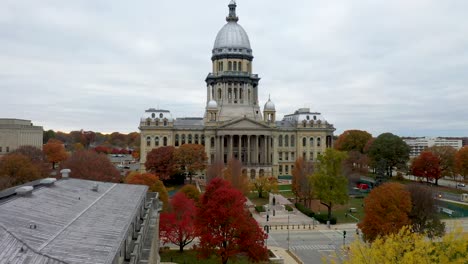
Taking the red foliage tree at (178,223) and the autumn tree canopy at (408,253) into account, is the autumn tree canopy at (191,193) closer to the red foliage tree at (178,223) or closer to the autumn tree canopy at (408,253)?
the red foliage tree at (178,223)

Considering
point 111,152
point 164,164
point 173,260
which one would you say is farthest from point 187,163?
point 111,152

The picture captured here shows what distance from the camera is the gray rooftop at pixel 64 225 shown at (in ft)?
41.5

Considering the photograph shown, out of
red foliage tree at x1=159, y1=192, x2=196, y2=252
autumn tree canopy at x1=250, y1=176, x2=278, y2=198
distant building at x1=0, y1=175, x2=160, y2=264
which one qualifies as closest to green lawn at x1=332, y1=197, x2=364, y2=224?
autumn tree canopy at x1=250, y1=176, x2=278, y2=198

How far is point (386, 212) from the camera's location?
4050 centimetres

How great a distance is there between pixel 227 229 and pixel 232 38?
89724 millimetres

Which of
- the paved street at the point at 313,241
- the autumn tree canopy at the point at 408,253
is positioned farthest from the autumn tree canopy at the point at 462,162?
the autumn tree canopy at the point at 408,253

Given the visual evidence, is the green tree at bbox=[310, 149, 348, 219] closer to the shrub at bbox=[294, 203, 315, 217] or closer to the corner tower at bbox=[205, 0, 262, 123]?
the shrub at bbox=[294, 203, 315, 217]

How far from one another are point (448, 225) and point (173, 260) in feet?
133

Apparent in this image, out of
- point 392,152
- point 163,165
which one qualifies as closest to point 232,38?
point 163,165

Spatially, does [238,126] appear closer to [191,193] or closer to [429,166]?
[429,166]

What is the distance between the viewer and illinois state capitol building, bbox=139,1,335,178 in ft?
347

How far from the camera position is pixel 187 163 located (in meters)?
89.7

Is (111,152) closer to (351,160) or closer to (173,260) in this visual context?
(351,160)

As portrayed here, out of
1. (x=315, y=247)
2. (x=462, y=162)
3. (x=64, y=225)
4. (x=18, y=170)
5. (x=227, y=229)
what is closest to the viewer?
(x=64, y=225)
